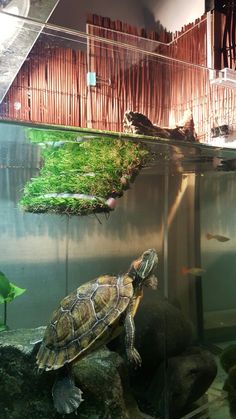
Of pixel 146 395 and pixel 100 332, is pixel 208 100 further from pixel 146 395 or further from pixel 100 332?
pixel 146 395

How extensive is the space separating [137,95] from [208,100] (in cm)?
91

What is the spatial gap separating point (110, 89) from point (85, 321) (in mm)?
1982

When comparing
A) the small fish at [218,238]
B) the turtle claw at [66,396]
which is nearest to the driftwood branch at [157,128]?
the small fish at [218,238]

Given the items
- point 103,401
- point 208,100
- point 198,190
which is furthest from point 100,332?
point 198,190

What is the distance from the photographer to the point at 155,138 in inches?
146

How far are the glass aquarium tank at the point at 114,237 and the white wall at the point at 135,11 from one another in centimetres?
100

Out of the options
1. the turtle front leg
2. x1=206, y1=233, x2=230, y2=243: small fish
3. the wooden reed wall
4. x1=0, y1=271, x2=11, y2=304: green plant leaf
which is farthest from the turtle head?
x1=206, y1=233, x2=230, y2=243: small fish

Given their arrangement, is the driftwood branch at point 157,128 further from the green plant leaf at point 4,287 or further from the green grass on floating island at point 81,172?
the green plant leaf at point 4,287

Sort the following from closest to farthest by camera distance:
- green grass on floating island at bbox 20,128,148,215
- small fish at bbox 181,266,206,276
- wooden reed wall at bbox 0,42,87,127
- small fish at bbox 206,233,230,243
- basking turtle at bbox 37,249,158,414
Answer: basking turtle at bbox 37,249,158,414
wooden reed wall at bbox 0,42,87,127
green grass on floating island at bbox 20,128,148,215
small fish at bbox 181,266,206,276
small fish at bbox 206,233,230,243

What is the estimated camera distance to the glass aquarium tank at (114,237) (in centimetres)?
270

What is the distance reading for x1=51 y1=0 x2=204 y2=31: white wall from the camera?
432 centimetres

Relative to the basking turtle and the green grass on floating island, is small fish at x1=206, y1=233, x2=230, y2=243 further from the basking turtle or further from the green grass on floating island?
the basking turtle

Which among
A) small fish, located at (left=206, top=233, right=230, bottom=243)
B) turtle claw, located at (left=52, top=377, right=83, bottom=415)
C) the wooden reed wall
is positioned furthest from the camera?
small fish, located at (left=206, top=233, right=230, bottom=243)

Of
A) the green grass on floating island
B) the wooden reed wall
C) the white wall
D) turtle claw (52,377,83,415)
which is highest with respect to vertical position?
the white wall
